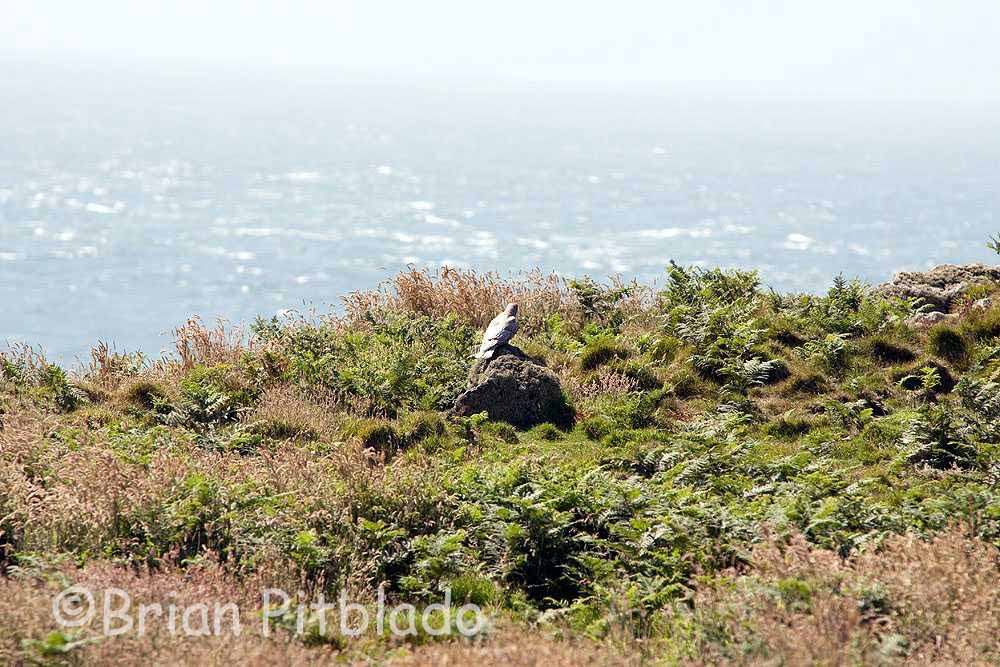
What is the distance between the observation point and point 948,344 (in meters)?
14.4

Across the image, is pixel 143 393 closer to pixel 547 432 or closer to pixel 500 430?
pixel 500 430

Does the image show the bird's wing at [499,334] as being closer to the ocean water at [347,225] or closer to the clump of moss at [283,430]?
the clump of moss at [283,430]

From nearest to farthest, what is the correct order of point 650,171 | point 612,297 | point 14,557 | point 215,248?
point 14,557 → point 612,297 → point 215,248 → point 650,171

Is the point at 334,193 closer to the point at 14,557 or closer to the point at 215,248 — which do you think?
the point at 215,248

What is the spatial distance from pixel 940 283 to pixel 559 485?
432 inches

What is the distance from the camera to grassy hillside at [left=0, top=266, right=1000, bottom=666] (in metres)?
6.76

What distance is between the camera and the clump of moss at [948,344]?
14.1 m

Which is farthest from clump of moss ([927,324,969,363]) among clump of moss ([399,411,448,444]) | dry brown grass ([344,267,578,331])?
clump of moss ([399,411,448,444])

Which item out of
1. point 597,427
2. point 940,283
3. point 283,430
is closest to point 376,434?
point 283,430

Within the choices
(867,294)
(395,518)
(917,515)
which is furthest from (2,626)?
(867,294)

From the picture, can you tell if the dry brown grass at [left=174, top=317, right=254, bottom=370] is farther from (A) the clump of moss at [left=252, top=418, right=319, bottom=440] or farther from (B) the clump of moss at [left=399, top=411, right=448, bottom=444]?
(B) the clump of moss at [left=399, top=411, right=448, bottom=444]

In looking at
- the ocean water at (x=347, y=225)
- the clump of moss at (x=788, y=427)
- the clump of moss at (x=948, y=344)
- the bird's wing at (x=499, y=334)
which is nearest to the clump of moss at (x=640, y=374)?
the bird's wing at (x=499, y=334)

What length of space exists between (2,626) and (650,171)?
7736 inches

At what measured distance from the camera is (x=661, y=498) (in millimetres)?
9555
